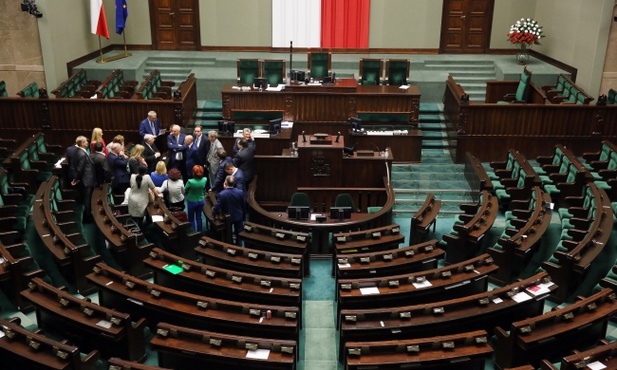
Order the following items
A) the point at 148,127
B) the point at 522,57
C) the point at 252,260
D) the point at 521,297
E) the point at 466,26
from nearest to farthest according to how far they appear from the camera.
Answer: the point at 521,297
the point at 252,260
the point at 148,127
the point at 522,57
the point at 466,26

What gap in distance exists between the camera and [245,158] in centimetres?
942

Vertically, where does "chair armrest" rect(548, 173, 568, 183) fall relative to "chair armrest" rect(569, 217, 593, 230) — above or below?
above

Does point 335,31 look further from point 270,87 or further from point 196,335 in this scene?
point 196,335

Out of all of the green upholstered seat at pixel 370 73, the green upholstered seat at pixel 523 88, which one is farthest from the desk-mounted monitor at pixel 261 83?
the green upholstered seat at pixel 523 88

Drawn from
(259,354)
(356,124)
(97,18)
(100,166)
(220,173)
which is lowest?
(259,354)

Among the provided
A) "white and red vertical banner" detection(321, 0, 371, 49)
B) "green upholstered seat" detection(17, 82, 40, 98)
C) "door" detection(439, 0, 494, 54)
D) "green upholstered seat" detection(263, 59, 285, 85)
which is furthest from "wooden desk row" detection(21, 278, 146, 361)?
"door" detection(439, 0, 494, 54)

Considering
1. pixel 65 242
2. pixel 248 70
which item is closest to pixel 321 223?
pixel 65 242

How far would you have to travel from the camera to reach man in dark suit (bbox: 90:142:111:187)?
876 centimetres

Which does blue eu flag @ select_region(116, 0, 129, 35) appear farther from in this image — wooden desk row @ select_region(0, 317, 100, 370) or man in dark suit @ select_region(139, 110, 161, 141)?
wooden desk row @ select_region(0, 317, 100, 370)

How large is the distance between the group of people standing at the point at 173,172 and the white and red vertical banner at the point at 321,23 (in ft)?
22.9

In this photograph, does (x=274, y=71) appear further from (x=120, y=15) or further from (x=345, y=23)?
(x=120, y=15)

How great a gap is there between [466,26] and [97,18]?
29.3 ft

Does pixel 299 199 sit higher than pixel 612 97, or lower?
lower

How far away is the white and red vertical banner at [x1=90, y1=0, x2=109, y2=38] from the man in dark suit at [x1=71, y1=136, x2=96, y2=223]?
621 centimetres
